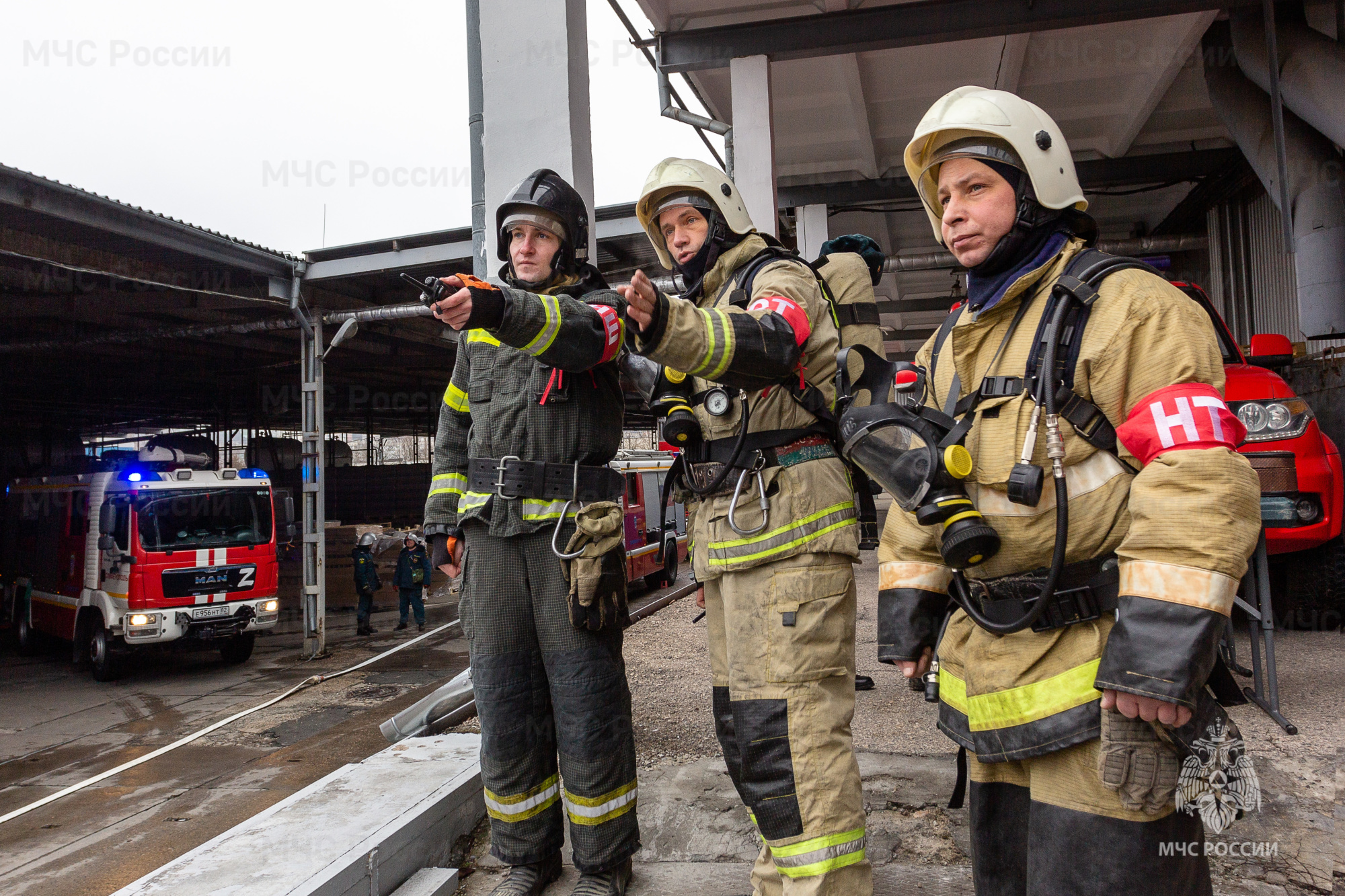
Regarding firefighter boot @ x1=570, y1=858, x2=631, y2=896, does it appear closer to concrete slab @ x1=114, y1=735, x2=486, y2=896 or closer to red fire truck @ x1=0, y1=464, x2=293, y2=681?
concrete slab @ x1=114, y1=735, x2=486, y2=896

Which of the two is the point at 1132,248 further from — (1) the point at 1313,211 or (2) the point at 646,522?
(2) the point at 646,522

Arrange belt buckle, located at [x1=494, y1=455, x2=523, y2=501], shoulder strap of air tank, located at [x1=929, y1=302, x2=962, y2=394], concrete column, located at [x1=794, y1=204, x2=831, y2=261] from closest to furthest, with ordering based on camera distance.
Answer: shoulder strap of air tank, located at [x1=929, y1=302, x2=962, y2=394]
belt buckle, located at [x1=494, y1=455, x2=523, y2=501]
concrete column, located at [x1=794, y1=204, x2=831, y2=261]

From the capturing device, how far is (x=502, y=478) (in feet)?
8.65

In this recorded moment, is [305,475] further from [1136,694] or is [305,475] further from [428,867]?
[1136,694]

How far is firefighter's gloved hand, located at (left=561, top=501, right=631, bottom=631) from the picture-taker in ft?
8.32

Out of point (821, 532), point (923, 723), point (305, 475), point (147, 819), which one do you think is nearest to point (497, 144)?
point (821, 532)

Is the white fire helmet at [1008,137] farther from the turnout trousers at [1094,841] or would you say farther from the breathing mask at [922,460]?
the turnout trousers at [1094,841]

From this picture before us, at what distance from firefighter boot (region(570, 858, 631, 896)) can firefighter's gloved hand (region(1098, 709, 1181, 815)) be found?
1.72 m

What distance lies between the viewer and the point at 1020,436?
154 cm

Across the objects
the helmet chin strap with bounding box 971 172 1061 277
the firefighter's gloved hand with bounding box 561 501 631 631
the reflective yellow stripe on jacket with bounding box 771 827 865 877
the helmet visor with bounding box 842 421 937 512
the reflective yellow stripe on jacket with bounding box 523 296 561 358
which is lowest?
the reflective yellow stripe on jacket with bounding box 771 827 865 877

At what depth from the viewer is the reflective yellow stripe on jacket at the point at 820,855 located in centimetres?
193

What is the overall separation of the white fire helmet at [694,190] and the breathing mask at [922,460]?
1009 mm

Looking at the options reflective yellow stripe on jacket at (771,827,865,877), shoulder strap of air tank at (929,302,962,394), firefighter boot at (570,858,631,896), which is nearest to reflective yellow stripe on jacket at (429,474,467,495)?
firefighter boot at (570,858,631,896)

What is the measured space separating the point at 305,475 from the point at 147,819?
6191mm
